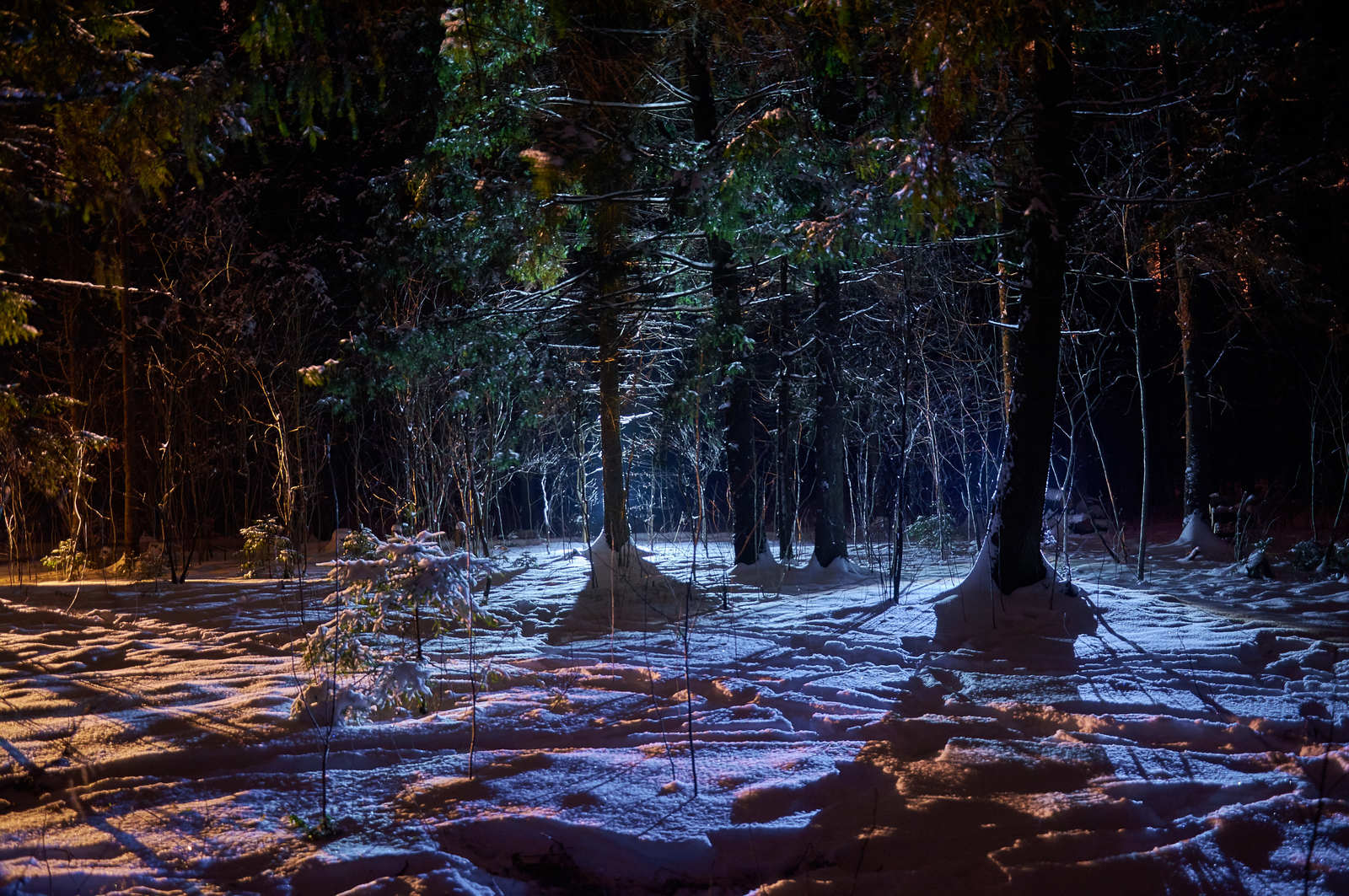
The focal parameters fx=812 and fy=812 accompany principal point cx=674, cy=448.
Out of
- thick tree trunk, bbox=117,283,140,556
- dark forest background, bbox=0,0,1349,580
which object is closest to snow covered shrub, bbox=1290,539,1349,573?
dark forest background, bbox=0,0,1349,580

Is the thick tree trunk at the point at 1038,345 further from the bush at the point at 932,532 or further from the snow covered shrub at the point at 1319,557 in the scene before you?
the bush at the point at 932,532

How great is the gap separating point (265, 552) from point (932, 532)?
10470mm

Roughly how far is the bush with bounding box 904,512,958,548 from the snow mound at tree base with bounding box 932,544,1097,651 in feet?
18.1

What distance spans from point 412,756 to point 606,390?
25.9ft

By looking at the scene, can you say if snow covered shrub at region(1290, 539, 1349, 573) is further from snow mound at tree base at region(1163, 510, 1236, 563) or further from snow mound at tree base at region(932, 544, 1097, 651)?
snow mound at tree base at region(932, 544, 1097, 651)

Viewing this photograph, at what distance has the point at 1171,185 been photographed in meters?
9.41

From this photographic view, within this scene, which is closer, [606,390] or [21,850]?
[21,850]

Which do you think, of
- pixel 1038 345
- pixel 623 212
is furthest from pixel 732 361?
pixel 1038 345

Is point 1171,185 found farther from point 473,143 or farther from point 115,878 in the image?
point 115,878

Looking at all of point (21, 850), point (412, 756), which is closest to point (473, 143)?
point (412, 756)

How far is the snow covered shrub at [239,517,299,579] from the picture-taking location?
33.1ft

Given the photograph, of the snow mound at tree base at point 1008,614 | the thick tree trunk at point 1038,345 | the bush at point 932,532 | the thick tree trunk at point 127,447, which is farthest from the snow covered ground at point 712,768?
the bush at point 932,532

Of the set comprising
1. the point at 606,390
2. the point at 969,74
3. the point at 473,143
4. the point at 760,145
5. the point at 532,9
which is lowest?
the point at 606,390

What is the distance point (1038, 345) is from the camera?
6.89m
